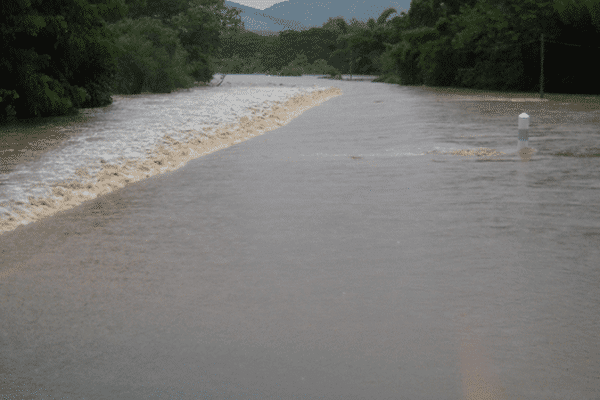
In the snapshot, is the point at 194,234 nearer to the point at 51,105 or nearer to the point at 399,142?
the point at 399,142

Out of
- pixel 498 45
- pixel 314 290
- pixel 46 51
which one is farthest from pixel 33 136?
pixel 498 45

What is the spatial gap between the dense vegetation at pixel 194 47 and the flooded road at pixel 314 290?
12230mm

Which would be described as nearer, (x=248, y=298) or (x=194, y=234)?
(x=248, y=298)

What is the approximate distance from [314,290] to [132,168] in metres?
7.40

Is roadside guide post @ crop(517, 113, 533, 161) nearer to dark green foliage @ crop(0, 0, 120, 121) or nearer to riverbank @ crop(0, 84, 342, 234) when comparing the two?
riverbank @ crop(0, 84, 342, 234)

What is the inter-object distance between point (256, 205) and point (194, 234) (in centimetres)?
165

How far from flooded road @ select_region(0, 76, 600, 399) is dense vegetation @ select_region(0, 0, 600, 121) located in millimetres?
12230

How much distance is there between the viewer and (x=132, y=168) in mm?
12266

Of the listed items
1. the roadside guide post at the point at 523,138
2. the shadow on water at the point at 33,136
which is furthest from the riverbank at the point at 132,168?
the roadside guide post at the point at 523,138

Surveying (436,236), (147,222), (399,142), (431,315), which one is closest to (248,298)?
(431,315)

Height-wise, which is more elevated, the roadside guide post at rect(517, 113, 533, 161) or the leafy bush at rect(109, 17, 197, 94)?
the leafy bush at rect(109, 17, 197, 94)

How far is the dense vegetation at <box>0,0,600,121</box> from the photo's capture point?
70.2 ft

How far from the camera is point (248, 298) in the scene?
5.40 m

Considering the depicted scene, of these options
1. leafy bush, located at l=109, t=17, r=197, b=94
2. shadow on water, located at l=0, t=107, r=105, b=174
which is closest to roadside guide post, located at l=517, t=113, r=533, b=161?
shadow on water, located at l=0, t=107, r=105, b=174
